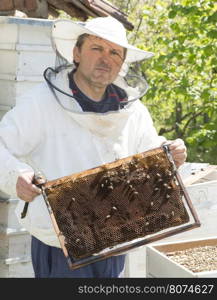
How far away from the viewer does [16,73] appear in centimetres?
368

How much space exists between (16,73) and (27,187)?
1585 millimetres

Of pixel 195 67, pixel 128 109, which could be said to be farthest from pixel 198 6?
pixel 128 109

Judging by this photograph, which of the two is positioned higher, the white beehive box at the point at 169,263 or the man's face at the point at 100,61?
the man's face at the point at 100,61

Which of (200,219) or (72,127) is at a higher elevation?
(72,127)

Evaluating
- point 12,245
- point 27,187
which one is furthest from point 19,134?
point 12,245

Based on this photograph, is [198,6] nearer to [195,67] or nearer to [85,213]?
[195,67]

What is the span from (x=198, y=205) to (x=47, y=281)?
1.20 metres

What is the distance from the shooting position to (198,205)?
132 inches

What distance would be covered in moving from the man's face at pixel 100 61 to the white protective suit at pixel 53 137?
13 cm

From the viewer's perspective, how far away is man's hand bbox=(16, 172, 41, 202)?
2271 mm

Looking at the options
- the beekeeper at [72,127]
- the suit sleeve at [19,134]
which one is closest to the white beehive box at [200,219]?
the beekeeper at [72,127]

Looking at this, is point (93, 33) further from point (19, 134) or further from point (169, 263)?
point (169, 263)

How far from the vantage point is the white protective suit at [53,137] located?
2490 mm

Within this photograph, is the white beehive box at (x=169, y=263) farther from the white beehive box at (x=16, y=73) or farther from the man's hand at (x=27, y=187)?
the white beehive box at (x=16, y=73)
